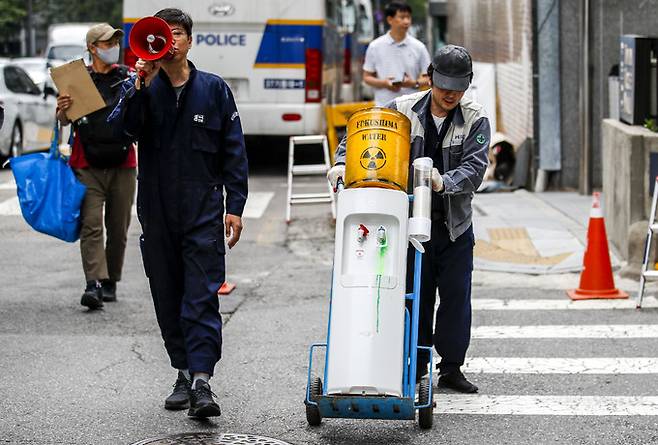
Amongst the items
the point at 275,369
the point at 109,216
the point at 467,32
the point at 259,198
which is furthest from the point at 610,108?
the point at 467,32

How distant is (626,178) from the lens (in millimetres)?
10922

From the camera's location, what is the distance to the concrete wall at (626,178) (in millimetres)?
10672

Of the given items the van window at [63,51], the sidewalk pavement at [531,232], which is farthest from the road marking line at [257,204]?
the van window at [63,51]

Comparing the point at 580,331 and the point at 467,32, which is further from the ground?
the point at 467,32

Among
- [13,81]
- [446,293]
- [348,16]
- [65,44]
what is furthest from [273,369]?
[65,44]

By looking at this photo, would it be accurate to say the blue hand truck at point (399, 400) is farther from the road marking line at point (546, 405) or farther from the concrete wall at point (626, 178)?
the concrete wall at point (626, 178)

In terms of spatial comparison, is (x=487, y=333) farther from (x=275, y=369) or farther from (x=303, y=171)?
(x=303, y=171)

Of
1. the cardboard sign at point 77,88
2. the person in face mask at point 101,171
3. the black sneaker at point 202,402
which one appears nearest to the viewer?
the black sneaker at point 202,402

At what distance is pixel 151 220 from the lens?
631cm

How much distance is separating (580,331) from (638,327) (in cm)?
39

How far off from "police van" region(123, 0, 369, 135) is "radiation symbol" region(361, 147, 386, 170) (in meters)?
12.5

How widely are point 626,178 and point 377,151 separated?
5.59 metres

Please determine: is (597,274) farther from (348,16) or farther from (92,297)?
(348,16)

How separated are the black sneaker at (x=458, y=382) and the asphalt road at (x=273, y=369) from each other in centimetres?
9
